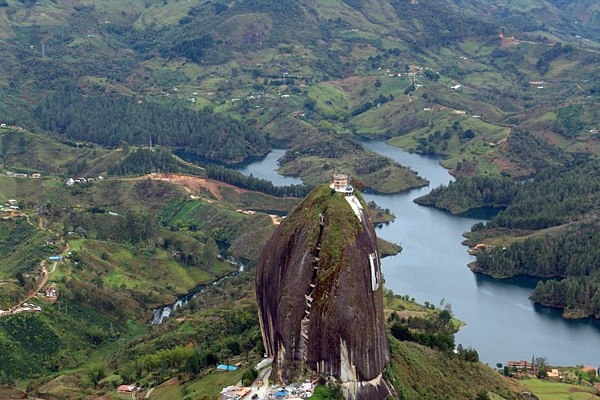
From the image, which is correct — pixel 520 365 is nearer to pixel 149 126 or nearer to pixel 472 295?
pixel 472 295

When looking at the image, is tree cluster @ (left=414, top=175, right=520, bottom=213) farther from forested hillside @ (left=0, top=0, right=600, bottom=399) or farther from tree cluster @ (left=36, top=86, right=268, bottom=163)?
tree cluster @ (left=36, top=86, right=268, bottom=163)

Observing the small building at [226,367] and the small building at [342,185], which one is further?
the small building at [226,367]

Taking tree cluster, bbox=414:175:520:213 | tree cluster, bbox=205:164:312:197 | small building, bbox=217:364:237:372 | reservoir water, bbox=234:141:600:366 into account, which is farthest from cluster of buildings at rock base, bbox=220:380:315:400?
tree cluster, bbox=414:175:520:213

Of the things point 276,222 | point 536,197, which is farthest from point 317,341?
point 536,197

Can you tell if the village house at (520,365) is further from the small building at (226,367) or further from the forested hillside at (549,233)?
the small building at (226,367)

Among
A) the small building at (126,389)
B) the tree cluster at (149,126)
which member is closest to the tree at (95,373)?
the small building at (126,389)
